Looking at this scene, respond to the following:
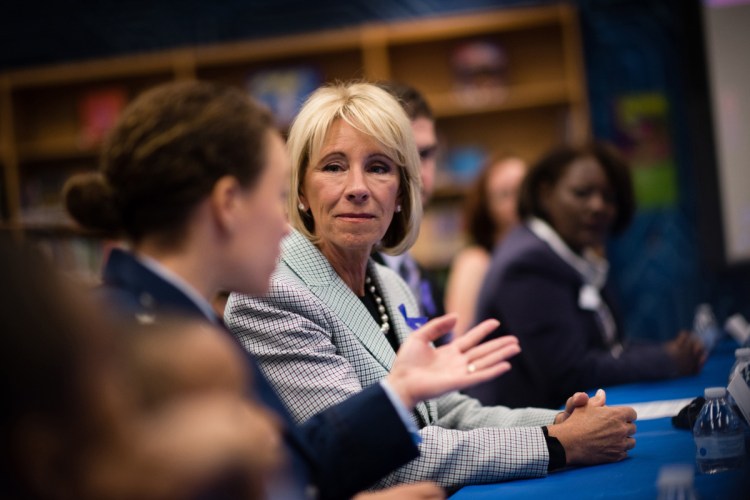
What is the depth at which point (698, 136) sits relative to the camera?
5797 millimetres

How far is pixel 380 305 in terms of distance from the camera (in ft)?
7.25

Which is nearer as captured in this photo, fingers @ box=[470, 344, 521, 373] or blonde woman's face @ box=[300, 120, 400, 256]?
fingers @ box=[470, 344, 521, 373]

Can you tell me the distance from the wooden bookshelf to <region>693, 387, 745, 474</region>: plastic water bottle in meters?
4.12

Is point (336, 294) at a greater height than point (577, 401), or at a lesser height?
greater

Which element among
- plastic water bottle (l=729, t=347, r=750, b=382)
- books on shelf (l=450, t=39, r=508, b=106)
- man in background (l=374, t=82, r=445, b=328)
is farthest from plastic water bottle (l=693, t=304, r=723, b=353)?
books on shelf (l=450, t=39, r=508, b=106)

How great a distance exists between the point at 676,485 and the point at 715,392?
600 mm

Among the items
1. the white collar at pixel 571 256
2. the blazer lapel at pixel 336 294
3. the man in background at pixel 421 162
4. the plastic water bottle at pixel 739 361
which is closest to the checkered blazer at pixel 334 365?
the blazer lapel at pixel 336 294

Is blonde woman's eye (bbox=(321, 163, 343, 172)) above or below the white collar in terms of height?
above

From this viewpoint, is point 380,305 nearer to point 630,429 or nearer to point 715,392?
point 630,429

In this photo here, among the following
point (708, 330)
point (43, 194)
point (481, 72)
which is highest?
point (481, 72)

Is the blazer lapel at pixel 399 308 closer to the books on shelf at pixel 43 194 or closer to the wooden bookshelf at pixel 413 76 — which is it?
the wooden bookshelf at pixel 413 76

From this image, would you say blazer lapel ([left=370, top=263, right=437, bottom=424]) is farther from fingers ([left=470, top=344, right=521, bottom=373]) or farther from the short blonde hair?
fingers ([left=470, top=344, right=521, bottom=373])

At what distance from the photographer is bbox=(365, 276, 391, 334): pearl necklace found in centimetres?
215

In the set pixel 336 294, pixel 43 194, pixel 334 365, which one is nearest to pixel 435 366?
pixel 334 365
